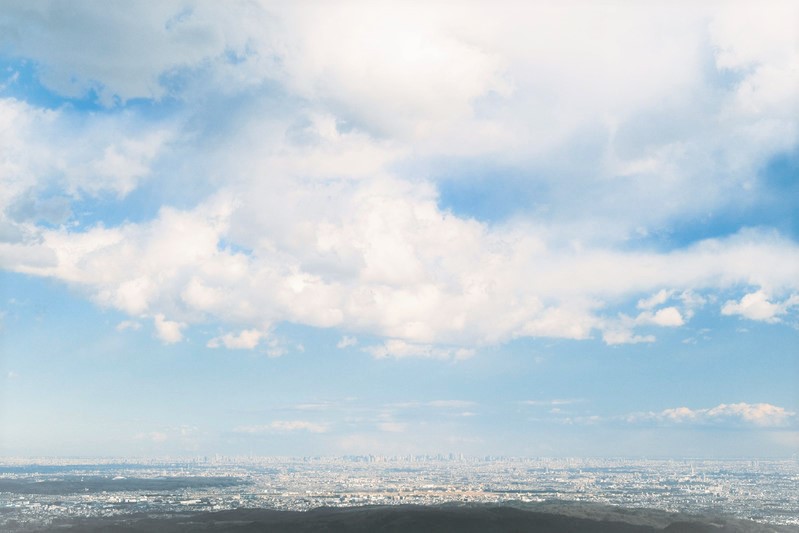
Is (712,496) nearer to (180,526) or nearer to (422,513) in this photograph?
(422,513)

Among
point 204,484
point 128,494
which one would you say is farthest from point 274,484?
point 128,494

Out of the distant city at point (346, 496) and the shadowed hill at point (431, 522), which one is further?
the distant city at point (346, 496)

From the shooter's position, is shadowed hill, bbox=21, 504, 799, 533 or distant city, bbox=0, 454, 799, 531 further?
distant city, bbox=0, 454, 799, 531

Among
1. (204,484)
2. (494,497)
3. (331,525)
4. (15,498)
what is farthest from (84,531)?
(204,484)

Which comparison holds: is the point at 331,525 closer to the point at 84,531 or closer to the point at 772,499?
the point at 84,531

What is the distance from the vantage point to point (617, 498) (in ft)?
484

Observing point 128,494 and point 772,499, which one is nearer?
point 772,499

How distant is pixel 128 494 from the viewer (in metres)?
159

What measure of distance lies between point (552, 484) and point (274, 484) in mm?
77638

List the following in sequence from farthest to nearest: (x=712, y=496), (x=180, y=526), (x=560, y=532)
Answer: (x=712, y=496) < (x=180, y=526) < (x=560, y=532)

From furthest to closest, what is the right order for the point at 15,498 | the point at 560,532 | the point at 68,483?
the point at 68,483 → the point at 15,498 → the point at 560,532

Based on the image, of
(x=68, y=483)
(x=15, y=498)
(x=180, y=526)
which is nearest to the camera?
(x=180, y=526)

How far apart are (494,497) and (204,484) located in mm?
89107

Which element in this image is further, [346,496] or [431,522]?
[346,496]
